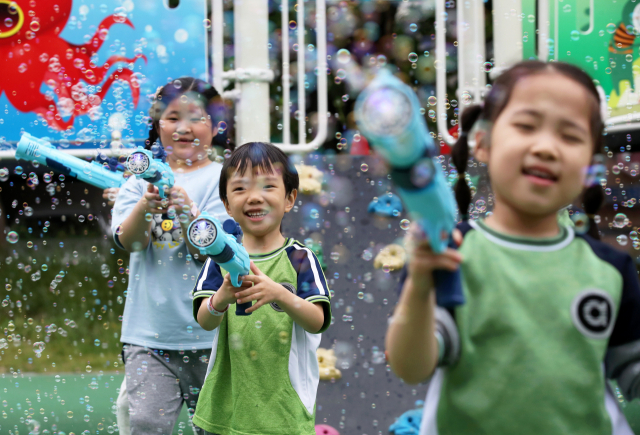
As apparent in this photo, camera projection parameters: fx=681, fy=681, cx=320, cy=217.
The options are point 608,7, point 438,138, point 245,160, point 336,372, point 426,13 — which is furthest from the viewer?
point 608,7

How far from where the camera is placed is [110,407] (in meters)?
3.45

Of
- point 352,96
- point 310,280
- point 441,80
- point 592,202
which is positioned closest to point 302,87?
point 441,80

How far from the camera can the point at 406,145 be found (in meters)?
0.74

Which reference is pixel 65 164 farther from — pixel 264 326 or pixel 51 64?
pixel 51 64

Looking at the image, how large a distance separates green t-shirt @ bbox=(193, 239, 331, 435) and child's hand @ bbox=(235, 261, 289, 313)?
0.53 feet

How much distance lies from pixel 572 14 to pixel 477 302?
3172 millimetres

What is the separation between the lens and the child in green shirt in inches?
69.8

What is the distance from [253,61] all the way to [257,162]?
1.28 metres

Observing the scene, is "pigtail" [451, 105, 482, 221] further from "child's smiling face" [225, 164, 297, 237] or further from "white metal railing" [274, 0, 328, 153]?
"white metal railing" [274, 0, 328, 153]

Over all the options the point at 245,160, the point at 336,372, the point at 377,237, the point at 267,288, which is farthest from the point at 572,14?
the point at 267,288

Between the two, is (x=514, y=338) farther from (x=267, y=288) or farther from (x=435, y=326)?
(x=267, y=288)

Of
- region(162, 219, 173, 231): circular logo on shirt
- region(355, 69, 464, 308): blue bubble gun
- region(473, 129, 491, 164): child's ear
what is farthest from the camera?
region(162, 219, 173, 231): circular logo on shirt

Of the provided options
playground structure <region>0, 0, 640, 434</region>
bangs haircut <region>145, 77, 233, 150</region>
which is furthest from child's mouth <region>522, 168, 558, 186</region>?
playground structure <region>0, 0, 640, 434</region>

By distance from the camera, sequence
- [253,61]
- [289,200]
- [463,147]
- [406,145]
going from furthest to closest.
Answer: [253,61] → [289,200] → [463,147] → [406,145]
